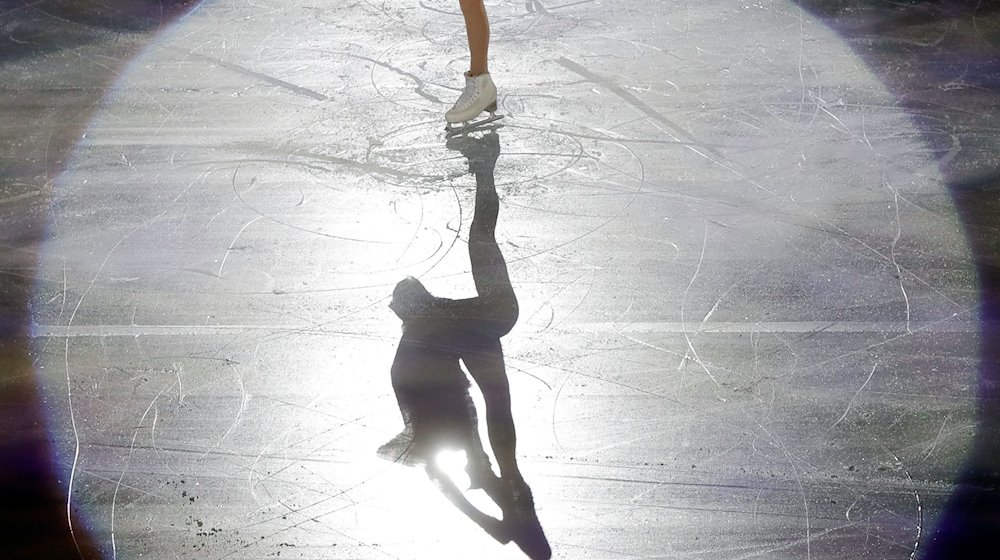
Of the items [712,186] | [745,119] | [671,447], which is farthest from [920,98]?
[671,447]

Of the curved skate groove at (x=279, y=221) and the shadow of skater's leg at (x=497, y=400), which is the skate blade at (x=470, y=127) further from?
the shadow of skater's leg at (x=497, y=400)

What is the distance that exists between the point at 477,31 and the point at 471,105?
1.18 ft

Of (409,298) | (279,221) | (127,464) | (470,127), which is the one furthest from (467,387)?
(470,127)

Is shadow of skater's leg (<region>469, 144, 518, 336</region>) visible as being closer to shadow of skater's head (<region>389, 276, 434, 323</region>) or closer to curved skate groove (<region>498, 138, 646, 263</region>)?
curved skate groove (<region>498, 138, 646, 263</region>)

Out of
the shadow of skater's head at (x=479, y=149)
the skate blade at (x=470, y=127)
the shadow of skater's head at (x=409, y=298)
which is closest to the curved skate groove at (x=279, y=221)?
the shadow of skater's head at (x=409, y=298)

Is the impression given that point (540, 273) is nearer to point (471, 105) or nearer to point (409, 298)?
point (409, 298)

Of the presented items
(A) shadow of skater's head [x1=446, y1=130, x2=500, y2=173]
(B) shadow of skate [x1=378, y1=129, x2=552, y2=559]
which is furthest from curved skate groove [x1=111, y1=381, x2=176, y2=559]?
(A) shadow of skater's head [x1=446, y1=130, x2=500, y2=173]

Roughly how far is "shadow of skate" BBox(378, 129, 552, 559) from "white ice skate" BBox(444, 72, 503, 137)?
93 cm

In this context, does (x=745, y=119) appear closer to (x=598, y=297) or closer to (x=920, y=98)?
(x=920, y=98)

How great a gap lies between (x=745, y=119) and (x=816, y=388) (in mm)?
2082

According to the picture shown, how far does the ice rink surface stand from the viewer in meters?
2.90

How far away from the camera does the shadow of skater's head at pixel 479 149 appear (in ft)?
15.3

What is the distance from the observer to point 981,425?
316 centimetres

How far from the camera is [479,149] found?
481cm
